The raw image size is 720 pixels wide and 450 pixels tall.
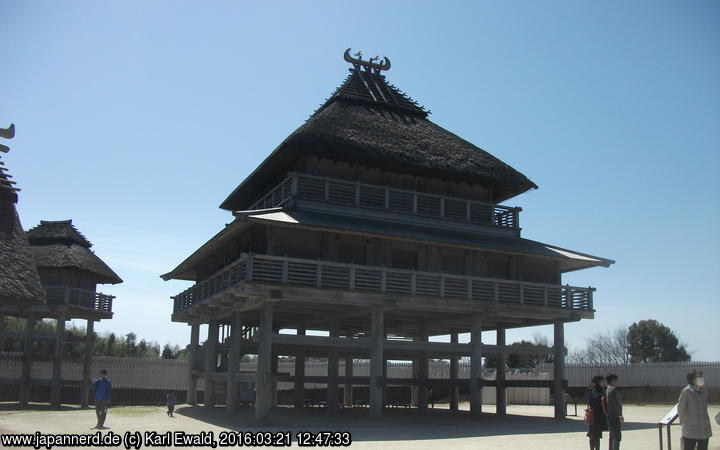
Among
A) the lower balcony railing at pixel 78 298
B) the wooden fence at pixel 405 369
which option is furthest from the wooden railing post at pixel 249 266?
the wooden fence at pixel 405 369

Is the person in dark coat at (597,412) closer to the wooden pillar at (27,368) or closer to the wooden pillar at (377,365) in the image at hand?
the wooden pillar at (377,365)

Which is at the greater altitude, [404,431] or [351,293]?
[351,293]

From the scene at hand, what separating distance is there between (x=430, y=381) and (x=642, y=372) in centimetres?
1836

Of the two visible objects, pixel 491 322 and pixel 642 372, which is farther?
pixel 642 372

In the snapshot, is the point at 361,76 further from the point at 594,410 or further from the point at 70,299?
the point at 594,410

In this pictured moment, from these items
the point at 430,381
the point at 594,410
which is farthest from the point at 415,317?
the point at 594,410

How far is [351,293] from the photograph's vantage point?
73.5 ft

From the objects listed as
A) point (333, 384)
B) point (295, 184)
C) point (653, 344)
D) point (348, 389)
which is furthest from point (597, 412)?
point (653, 344)

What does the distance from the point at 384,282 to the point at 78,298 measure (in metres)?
19.7

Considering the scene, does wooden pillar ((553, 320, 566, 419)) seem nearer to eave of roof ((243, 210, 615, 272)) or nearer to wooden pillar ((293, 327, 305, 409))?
eave of roof ((243, 210, 615, 272))

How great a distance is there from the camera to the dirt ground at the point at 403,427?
1731 centimetres

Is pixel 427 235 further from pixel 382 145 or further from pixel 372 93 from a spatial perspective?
pixel 372 93

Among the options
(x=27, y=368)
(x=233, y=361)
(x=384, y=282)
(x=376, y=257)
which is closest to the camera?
(x=384, y=282)

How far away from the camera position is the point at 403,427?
2142 cm
